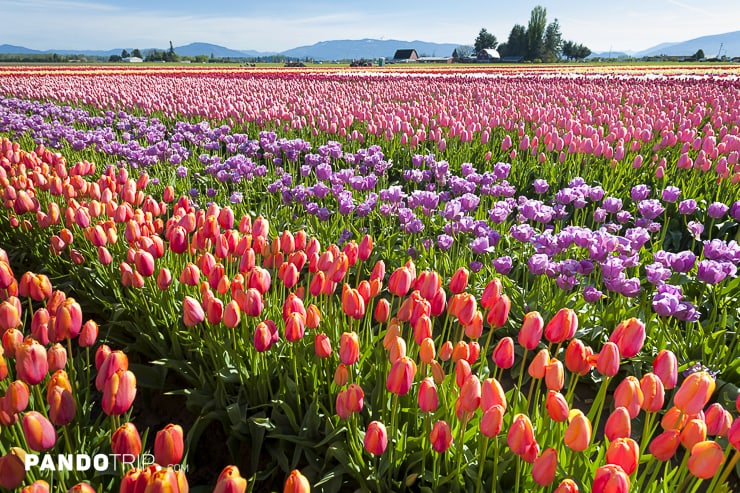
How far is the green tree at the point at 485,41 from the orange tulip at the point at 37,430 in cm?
10925

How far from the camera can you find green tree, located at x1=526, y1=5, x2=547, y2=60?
86.2 meters

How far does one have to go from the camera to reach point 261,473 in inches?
98.4

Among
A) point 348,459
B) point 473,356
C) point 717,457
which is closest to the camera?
point 717,457

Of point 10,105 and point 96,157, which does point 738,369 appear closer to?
point 96,157

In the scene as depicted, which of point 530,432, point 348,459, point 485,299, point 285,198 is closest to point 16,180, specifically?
point 285,198

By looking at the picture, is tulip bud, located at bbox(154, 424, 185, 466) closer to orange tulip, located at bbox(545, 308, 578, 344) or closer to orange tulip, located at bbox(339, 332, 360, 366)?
orange tulip, located at bbox(339, 332, 360, 366)

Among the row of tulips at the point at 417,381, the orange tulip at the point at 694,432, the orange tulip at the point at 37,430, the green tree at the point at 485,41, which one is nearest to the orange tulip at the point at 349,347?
the row of tulips at the point at 417,381

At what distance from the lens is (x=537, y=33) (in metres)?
86.4

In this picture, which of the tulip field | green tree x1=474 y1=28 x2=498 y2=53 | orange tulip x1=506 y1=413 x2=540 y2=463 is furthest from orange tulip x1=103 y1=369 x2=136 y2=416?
green tree x1=474 y1=28 x2=498 y2=53

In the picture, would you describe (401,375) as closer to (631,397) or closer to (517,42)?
(631,397)

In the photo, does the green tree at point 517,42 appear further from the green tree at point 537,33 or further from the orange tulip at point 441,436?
the orange tulip at point 441,436

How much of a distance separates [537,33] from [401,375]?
95.3 m

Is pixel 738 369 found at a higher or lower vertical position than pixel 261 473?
higher

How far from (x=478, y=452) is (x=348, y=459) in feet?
1.78
